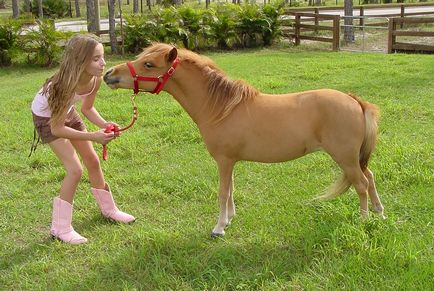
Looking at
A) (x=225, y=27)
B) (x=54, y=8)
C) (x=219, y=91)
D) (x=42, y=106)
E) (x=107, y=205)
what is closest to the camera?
(x=219, y=91)

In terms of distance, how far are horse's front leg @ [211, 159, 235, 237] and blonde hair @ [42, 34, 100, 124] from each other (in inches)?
51.1

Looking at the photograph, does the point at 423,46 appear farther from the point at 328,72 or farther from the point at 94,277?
the point at 94,277

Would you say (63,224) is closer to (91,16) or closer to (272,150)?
(272,150)

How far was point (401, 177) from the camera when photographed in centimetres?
468

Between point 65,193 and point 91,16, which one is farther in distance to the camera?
point 91,16

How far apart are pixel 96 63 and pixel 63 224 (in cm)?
138

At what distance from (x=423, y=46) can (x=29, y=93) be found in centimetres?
1108

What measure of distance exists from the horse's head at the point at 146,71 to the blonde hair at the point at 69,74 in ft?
0.96

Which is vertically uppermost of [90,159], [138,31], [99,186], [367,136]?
[138,31]

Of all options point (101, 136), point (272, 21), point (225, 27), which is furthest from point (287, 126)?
A: point (272, 21)

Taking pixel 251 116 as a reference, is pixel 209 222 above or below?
below

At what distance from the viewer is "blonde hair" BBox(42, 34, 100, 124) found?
375 centimetres

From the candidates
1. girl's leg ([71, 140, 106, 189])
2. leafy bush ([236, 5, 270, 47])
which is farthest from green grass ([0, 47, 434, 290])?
leafy bush ([236, 5, 270, 47])

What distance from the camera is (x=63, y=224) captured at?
4047 millimetres
